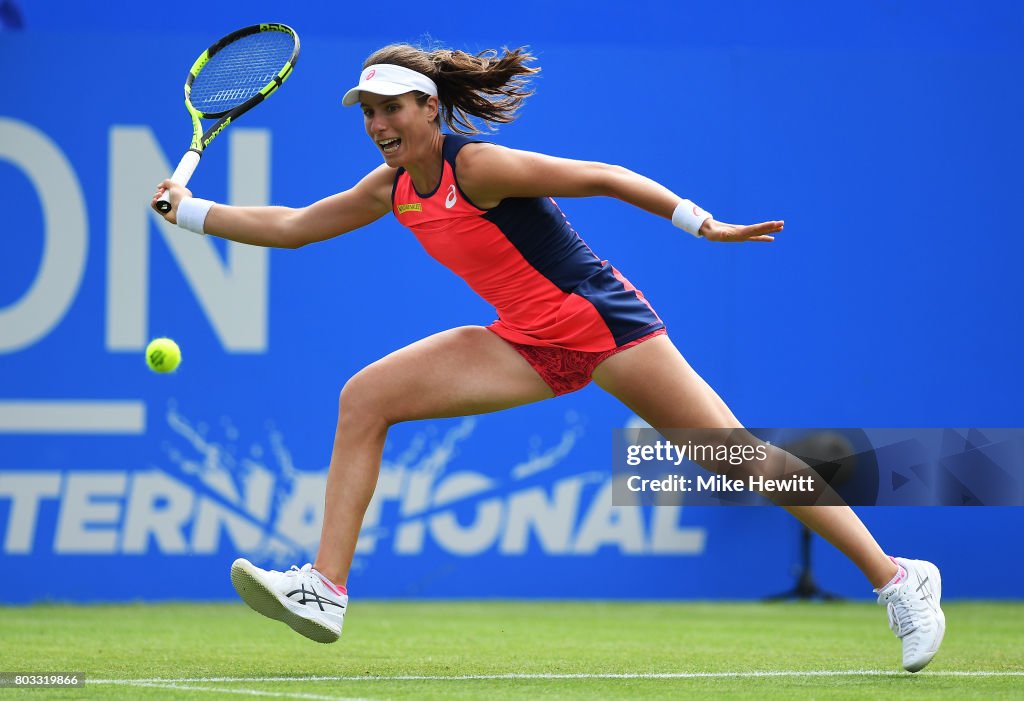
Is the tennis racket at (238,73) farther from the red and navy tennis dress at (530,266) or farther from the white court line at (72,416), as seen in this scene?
the white court line at (72,416)

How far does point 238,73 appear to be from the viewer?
509 centimetres

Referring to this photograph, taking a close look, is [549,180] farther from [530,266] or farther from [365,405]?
[365,405]

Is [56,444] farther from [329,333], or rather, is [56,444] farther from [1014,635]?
[1014,635]

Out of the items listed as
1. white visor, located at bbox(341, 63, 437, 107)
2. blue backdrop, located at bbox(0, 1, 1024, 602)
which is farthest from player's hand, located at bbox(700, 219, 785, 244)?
blue backdrop, located at bbox(0, 1, 1024, 602)

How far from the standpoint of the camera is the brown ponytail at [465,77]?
4.18m

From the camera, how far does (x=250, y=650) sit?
5.12 meters

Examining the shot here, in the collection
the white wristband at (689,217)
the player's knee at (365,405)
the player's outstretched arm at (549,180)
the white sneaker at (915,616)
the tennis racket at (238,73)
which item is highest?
the tennis racket at (238,73)

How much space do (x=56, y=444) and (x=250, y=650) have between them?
10.0ft

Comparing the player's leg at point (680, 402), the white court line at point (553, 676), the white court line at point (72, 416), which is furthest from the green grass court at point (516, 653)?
the white court line at point (72, 416)

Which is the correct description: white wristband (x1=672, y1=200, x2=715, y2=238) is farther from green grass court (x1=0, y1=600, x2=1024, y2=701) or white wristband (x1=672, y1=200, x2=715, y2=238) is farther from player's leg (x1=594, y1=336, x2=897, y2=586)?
green grass court (x1=0, y1=600, x2=1024, y2=701)

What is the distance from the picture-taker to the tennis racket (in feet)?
16.1

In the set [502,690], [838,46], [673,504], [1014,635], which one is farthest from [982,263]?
[502,690]

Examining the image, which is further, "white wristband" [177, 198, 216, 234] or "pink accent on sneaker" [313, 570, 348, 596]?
"white wristband" [177, 198, 216, 234]

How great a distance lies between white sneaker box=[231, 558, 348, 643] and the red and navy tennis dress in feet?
2.90
